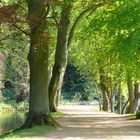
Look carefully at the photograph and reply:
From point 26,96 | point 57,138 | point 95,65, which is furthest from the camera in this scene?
point 26,96

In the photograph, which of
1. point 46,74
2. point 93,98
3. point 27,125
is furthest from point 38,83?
point 93,98

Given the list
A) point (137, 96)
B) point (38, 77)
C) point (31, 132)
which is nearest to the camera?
point (31, 132)

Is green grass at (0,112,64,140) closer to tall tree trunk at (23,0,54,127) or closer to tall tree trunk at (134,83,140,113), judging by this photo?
tall tree trunk at (23,0,54,127)

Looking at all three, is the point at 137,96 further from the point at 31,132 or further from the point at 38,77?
the point at 31,132

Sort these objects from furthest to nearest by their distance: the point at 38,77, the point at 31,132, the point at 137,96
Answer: the point at 137,96 < the point at 38,77 < the point at 31,132

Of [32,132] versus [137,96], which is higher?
[137,96]

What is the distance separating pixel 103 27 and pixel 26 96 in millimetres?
42048

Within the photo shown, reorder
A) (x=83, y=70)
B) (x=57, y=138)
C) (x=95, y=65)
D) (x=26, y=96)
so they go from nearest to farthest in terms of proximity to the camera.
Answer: (x=57, y=138) → (x=95, y=65) → (x=83, y=70) → (x=26, y=96)

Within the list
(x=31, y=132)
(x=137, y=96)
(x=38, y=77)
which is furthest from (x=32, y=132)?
(x=137, y=96)

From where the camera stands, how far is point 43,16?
880 inches

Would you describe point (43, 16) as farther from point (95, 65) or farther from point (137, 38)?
point (95, 65)

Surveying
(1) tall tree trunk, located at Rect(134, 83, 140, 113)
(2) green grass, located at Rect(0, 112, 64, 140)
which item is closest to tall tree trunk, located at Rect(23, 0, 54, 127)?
(2) green grass, located at Rect(0, 112, 64, 140)

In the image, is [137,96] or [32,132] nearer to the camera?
[32,132]

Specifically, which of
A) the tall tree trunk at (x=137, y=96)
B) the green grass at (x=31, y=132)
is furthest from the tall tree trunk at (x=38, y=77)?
the tall tree trunk at (x=137, y=96)
